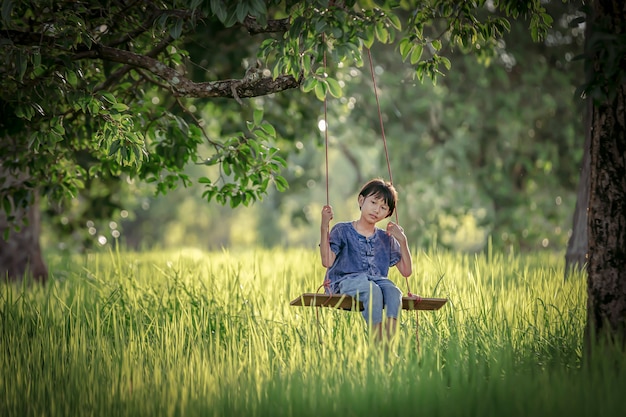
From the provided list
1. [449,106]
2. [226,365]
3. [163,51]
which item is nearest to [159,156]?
[163,51]

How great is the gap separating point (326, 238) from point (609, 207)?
180 cm

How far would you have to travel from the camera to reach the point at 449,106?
45.6ft

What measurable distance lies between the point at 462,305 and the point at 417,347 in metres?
0.95

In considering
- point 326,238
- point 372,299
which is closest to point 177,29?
point 326,238

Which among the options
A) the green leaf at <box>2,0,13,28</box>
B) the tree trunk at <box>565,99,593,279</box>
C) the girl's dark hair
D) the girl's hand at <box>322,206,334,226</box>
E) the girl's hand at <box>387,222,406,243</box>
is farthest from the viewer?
the tree trunk at <box>565,99,593,279</box>

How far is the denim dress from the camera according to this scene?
5.47m

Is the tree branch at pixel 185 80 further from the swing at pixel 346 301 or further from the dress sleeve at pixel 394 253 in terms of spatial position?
the dress sleeve at pixel 394 253

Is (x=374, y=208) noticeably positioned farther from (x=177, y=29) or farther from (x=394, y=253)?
(x=177, y=29)

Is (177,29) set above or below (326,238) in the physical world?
above

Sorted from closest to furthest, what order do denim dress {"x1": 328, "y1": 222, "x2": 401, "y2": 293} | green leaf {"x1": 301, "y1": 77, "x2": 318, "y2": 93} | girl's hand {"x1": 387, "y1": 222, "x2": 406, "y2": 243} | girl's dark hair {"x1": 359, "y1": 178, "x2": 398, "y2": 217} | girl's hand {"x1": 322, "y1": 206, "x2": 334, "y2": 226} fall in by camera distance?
green leaf {"x1": 301, "y1": 77, "x2": 318, "y2": 93} < girl's hand {"x1": 322, "y1": 206, "x2": 334, "y2": 226} < girl's hand {"x1": 387, "y1": 222, "x2": 406, "y2": 243} < girl's dark hair {"x1": 359, "y1": 178, "x2": 398, "y2": 217} < denim dress {"x1": 328, "y1": 222, "x2": 401, "y2": 293}

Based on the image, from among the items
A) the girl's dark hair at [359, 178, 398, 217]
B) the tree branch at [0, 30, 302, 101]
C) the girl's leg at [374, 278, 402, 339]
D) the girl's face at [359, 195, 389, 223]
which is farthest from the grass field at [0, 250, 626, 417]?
the tree branch at [0, 30, 302, 101]

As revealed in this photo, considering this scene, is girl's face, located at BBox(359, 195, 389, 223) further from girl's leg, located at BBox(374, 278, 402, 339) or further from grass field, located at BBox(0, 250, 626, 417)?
grass field, located at BBox(0, 250, 626, 417)

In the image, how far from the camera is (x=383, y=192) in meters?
5.37

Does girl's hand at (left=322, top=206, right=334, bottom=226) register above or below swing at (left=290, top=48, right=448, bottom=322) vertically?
above
